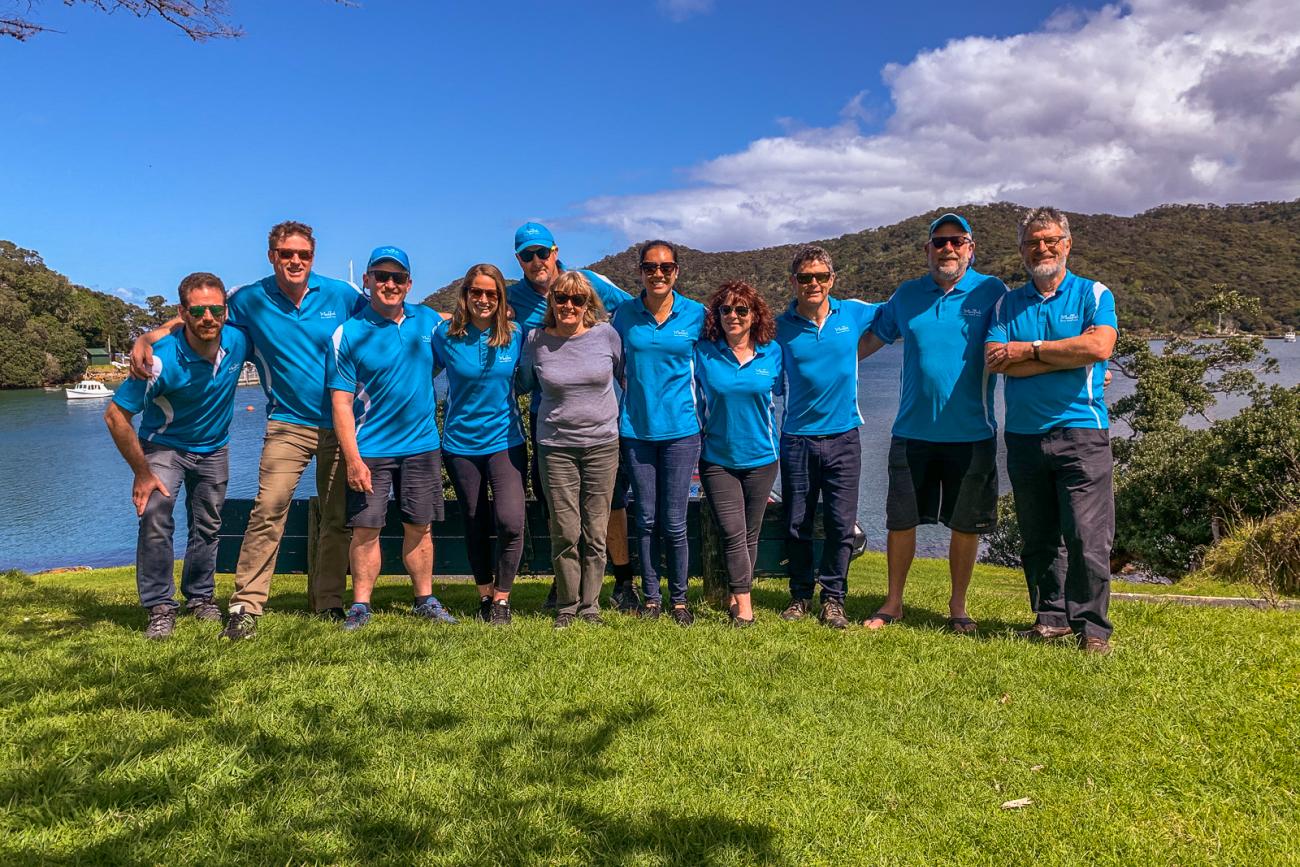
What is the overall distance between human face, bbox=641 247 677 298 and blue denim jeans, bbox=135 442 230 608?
3.00m

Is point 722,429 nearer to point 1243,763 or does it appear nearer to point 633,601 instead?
point 633,601

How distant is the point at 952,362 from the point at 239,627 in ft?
16.2

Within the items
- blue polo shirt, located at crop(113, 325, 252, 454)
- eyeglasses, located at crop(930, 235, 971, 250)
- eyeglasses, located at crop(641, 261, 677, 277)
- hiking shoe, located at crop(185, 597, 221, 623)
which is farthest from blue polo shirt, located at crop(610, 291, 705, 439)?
hiking shoe, located at crop(185, 597, 221, 623)

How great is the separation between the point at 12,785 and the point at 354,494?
2.53 meters

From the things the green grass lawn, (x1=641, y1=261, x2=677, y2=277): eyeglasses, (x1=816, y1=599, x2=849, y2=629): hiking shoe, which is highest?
(x1=641, y1=261, x2=677, y2=277): eyeglasses

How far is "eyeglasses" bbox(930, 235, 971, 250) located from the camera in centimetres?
537

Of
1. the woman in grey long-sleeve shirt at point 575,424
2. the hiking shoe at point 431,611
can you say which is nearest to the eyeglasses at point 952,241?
the woman in grey long-sleeve shirt at point 575,424

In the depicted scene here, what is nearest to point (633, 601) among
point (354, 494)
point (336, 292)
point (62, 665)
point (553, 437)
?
point (553, 437)

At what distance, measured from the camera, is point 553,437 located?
5.35 meters

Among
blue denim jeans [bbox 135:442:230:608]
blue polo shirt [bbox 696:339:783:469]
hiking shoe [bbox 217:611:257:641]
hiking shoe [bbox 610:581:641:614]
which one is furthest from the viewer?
hiking shoe [bbox 610:581:641:614]

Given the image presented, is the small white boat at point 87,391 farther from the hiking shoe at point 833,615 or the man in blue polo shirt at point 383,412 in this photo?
the hiking shoe at point 833,615

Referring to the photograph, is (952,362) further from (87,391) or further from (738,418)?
(87,391)

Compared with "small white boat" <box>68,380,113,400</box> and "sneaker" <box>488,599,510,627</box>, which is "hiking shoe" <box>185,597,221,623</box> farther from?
"small white boat" <box>68,380,113,400</box>

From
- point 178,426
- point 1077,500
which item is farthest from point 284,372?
point 1077,500
